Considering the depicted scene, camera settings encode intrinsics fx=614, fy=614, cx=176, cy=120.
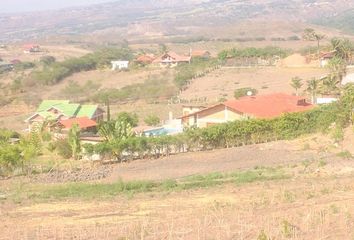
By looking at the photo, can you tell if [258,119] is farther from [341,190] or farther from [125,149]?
[341,190]

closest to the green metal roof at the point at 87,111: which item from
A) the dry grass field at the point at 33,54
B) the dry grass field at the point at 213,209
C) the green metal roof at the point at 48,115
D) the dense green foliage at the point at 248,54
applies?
the green metal roof at the point at 48,115

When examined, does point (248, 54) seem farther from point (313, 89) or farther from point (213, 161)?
point (213, 161)

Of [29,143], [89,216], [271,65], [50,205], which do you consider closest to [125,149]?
[29,143]

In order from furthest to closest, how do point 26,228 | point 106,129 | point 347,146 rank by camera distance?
point 106,129
point 347,146
point 26,228

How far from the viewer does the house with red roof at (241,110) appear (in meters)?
38.9

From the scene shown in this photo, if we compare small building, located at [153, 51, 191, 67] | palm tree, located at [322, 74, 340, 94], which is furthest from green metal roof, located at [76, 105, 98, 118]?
small building, located at [153, 51, 191, 67]

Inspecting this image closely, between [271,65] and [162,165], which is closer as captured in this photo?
[162,165]

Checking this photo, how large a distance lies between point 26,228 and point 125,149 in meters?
15.4

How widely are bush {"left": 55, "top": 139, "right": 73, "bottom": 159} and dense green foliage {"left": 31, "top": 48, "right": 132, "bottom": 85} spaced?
147 ft

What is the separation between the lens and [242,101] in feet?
134

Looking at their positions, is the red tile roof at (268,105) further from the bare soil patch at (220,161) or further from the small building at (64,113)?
the small building at (64,113)

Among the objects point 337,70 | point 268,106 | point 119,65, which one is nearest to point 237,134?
point 268,106

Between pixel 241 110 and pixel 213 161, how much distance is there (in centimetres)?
842

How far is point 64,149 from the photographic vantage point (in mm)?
35781
